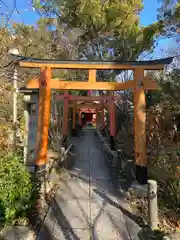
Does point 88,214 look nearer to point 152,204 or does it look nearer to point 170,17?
point 152,204

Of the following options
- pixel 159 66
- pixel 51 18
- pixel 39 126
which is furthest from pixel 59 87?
pixel 51 18

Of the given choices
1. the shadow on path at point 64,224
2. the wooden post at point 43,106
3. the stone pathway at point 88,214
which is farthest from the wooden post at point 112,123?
the shadow on path at point 64,224

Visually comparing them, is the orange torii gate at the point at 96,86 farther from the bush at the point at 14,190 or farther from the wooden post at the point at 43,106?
the bush at the point at 14,190

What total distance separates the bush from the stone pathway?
489 millimetres

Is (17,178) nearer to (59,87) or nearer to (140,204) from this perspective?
(140,204)

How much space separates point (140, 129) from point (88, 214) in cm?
240

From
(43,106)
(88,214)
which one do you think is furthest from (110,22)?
(88,214)

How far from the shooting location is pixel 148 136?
701 centimetres

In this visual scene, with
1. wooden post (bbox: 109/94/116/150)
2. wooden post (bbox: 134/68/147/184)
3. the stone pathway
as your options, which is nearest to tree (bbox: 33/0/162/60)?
wooden post (bbox: 109/94/116/150)

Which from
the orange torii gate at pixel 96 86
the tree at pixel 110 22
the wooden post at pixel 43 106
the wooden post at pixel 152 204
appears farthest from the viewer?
the tree at pixel 110 22

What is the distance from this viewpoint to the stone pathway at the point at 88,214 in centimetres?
385

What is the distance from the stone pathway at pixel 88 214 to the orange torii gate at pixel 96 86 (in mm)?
918

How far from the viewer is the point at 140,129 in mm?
5977

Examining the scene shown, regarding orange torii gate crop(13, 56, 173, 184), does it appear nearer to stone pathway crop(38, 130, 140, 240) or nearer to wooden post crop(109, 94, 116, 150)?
stone pathway crop(38, 130, 140, 240)
